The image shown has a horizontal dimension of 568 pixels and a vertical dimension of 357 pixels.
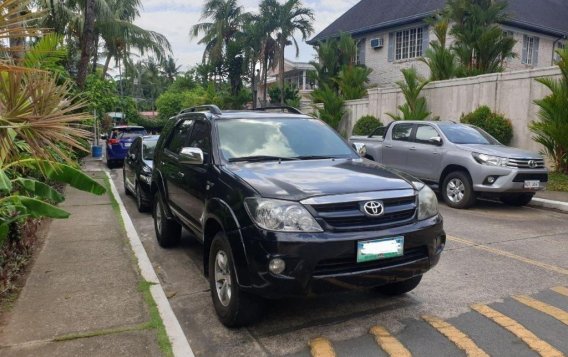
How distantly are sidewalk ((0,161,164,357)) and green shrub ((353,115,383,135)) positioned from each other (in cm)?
1398

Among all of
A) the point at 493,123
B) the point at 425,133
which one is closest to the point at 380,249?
the point at 425,133

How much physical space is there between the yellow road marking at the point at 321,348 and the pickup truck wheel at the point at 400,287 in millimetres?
1057

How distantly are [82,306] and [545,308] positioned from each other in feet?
13.5

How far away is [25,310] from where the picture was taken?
428 cm

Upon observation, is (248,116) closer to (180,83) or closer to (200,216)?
(200,216)

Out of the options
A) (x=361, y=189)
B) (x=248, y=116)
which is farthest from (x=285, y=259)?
(x=248, y=116)

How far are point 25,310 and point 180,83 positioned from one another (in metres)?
49.8

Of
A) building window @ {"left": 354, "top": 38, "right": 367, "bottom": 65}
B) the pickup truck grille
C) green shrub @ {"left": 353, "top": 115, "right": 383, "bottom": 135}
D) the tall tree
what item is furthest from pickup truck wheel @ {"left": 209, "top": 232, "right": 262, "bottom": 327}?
building window @ {"left": 354, "top": 38, "right": 367, "bottom": 65}

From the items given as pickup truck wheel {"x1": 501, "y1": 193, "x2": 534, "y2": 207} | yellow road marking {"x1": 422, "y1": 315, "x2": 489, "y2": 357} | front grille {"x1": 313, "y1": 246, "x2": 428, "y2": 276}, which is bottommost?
yellow road marking {"x1": 422, "y1": 315, "x2": 489, "y2": 357}

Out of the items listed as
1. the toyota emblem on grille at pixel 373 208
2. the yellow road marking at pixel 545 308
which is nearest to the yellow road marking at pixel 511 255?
the yellow road marking at pixel 545 308

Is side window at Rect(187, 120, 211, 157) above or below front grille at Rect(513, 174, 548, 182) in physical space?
above

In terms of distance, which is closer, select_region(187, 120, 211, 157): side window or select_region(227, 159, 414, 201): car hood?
select_region(227, 159, 414, 201): car hood

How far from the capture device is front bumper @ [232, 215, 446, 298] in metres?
3.33

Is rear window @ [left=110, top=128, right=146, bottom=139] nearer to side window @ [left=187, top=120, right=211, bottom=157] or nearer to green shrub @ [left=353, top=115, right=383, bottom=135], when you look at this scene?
green shrub @ [left=353, top=115, right=383, bottom=135]
